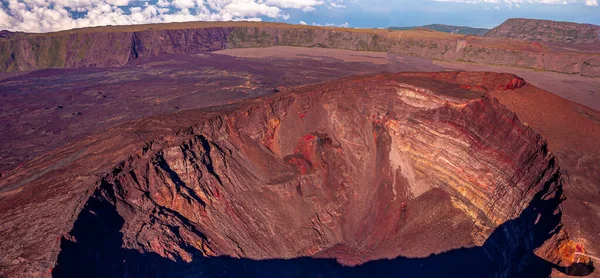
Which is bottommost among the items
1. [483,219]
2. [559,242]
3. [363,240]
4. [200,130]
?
[363,240]

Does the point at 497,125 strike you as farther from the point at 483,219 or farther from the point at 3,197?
the point at 3,197

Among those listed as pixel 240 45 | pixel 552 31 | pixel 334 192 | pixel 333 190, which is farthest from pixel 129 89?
pixel 552 31

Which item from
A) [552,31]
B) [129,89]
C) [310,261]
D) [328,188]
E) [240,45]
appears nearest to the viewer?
[310,261]

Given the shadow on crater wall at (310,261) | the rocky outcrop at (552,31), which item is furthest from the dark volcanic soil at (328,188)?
the rocky outcrop at (552,31)

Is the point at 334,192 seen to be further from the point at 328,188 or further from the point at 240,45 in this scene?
the point at 240,45

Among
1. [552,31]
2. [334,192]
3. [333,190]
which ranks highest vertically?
[552,31]

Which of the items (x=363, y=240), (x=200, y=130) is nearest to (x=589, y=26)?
(x=363, y=240)
